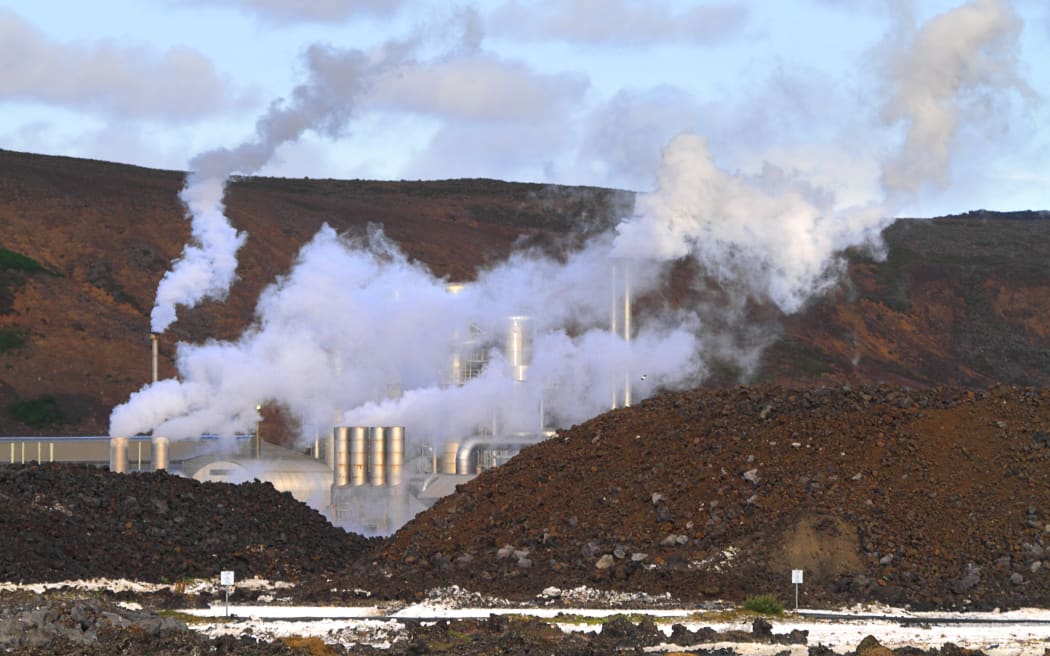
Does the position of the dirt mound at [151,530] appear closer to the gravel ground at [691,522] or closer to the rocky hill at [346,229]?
the gravel ground at [691,522]

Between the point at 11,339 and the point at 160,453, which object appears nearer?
the point at 160,453

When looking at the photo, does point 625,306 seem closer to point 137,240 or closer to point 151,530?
point 151,530

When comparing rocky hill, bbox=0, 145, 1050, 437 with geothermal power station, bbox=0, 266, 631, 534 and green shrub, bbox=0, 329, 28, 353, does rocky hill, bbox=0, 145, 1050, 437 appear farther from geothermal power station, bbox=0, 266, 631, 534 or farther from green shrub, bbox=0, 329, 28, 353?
geothermal power station, bbox=0, 266, 631, 534

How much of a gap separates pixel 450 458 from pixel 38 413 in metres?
46.9

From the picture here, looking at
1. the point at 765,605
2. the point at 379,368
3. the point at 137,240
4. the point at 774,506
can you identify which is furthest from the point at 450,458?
the point at 137,240

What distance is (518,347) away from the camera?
6788 centimetres

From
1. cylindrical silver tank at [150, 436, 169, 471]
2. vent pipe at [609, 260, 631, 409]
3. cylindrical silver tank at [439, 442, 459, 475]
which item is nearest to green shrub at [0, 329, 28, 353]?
vent pipe at [609, 260, 631, 409]

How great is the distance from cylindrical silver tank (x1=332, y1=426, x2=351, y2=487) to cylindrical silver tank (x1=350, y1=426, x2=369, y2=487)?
0.65 ft

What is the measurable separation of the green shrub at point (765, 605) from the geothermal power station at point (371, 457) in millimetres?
22831

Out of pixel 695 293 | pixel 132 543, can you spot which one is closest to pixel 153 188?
pixel 695 293

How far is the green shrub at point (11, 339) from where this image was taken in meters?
110

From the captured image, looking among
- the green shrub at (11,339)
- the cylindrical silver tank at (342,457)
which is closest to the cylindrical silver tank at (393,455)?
the cylindrical silver tank at (342,457)

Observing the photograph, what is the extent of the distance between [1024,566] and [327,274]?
1694 inches

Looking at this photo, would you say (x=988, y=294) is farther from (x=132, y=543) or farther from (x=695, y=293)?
(x=132, y=543)
